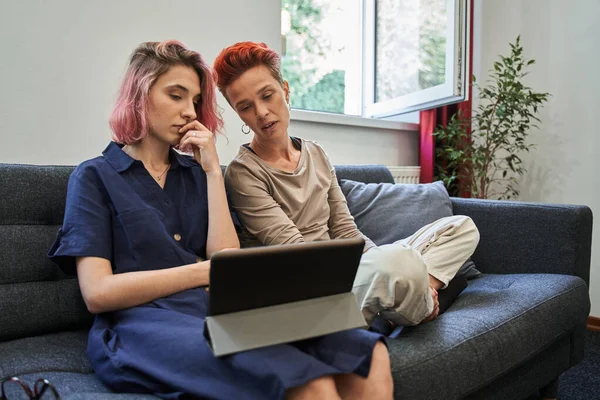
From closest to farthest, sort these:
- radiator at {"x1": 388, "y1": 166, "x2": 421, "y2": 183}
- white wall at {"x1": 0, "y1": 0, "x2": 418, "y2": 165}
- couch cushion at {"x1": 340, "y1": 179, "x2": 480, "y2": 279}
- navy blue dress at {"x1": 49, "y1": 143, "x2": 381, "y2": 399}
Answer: navy blue dress at {"x1": 49, "y1": 143, "x2": 381, "y2": 399} < white wall at {"x1": 0, "y1": 0, "x2": 418, "y2": 165} < couch cushion at {"x1": 340, "y1": 179, "x2": 480, "y2": 279} < radiator at {"x1": 388, "y1": 166, "x2": 421, "y2": 183}

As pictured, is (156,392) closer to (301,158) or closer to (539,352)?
(301,158)

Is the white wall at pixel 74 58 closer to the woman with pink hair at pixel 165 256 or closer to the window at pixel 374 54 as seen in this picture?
the woman with pink hair at pixel 165 256

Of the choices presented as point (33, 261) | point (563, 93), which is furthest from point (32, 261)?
point (563, 93)

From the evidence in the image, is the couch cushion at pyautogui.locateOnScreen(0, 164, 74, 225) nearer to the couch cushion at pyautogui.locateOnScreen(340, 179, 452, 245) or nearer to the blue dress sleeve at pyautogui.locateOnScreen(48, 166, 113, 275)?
the blue dress sleeve at pyautogui.locateOnScreen(48, 166, 113, 275)

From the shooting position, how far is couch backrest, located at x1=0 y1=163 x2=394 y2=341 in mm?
1161

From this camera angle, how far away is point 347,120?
259 cm

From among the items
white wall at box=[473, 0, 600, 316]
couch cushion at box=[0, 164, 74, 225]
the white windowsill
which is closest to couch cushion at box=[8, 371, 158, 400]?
couch cushion at box=[0, 164, 74, 225]

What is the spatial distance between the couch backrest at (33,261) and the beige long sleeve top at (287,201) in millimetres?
465

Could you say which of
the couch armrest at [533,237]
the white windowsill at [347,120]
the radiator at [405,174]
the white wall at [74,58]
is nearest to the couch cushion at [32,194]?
the white wall at [74,58]

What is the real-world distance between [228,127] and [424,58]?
1.20 metres

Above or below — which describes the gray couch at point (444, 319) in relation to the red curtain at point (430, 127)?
below

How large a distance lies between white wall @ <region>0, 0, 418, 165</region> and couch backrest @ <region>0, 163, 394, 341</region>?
0.34 m

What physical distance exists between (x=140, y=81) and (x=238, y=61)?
30cm

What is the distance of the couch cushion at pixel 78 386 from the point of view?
2.71ft
